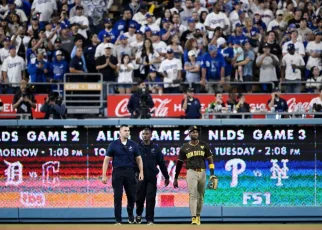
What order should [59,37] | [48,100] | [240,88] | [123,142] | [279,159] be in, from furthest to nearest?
[59,37]
[240,88]
[48,100]
[279,159]
[123,142]

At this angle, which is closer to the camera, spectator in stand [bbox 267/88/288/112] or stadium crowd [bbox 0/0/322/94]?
spectator in stand [bbox 267/88/288/112]

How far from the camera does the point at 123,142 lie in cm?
1917

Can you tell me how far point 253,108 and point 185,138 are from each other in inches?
149

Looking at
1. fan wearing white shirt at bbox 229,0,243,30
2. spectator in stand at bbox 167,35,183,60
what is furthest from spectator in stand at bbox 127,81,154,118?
fan wearing white shirt at bbox 229,0,243,30

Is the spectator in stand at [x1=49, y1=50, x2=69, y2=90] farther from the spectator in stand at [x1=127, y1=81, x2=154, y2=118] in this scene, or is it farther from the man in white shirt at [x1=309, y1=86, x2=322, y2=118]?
the man in white shirt at [x1=309, y1=86, x2=322, y2=118]

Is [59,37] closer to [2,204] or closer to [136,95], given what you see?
[136,95]

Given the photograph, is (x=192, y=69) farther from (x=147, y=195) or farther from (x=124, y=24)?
(x=147, y=195)

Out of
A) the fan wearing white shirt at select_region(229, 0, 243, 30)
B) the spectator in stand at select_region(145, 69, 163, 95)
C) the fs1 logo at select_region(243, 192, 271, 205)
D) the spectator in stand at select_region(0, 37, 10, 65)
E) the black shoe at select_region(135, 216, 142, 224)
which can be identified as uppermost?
the fan wearing white shirt at select_region(229, 0, 243, 30)

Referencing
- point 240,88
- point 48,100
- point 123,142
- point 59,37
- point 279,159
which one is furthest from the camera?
point 59,37

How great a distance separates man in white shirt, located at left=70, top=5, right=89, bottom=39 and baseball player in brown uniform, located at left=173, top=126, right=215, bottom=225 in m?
9.51

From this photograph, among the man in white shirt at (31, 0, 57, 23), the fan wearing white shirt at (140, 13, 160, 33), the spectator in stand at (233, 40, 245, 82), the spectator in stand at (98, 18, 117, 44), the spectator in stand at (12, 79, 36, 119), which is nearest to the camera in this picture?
the spectator in stand at (12, 79, 36, 119)

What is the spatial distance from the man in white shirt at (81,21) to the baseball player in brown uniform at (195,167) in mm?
9509

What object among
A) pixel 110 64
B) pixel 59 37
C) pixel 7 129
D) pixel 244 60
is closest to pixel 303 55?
pixel 244 60

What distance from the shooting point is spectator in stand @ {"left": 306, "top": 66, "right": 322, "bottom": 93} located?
85.0 ft
